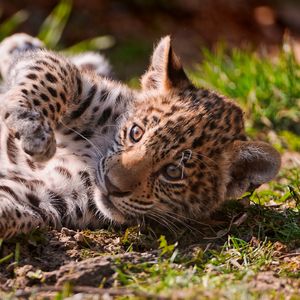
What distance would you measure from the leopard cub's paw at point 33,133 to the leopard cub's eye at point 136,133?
2.18 feet

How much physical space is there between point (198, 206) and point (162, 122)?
2.47ft

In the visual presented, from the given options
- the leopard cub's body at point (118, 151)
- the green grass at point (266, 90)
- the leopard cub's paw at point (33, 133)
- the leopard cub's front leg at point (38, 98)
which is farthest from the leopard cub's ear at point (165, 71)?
the green grass at point (266, 90)

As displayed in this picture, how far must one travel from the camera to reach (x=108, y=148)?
19.9 ft

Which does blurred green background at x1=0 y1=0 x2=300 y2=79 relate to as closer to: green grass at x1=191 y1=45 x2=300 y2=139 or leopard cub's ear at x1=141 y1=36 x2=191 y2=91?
green grass at x1=191 y1=45 x2=300 y2=139

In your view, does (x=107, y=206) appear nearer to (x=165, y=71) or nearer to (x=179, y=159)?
(x=179, y=159)

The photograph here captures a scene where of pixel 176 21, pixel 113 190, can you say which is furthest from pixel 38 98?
pixel 176 21

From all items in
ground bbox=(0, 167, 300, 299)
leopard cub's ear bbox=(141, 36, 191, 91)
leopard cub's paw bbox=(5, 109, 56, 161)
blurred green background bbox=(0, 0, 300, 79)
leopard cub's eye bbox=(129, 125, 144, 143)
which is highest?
blurred green background bbox=(0, 0, 300, 79)

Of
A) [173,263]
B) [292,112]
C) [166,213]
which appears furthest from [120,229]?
[292,112]

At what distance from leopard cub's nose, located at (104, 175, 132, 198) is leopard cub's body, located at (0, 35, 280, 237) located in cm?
1

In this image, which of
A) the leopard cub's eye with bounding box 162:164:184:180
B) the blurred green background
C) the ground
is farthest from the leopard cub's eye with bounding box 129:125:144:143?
the blurred green background

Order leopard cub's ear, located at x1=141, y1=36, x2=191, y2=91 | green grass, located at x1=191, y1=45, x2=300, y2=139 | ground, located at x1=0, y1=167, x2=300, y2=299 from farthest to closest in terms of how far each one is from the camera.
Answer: green grass, located at x1=191, y1=45, x2=300, y2=139, leopard cub's ear, located at x1=141, y1=36, x2=191, y2=91, ground, located at x1=0, y1=167, x2=300, y2=299

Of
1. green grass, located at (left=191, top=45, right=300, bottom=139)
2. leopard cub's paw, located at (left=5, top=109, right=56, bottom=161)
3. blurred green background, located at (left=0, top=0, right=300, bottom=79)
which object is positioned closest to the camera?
leopard cub's paw, located at (left=5, top=109, right=56, bottom=161)

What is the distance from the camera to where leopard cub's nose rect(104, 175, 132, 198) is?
18.0 feet

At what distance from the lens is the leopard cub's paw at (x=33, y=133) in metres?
5.33
